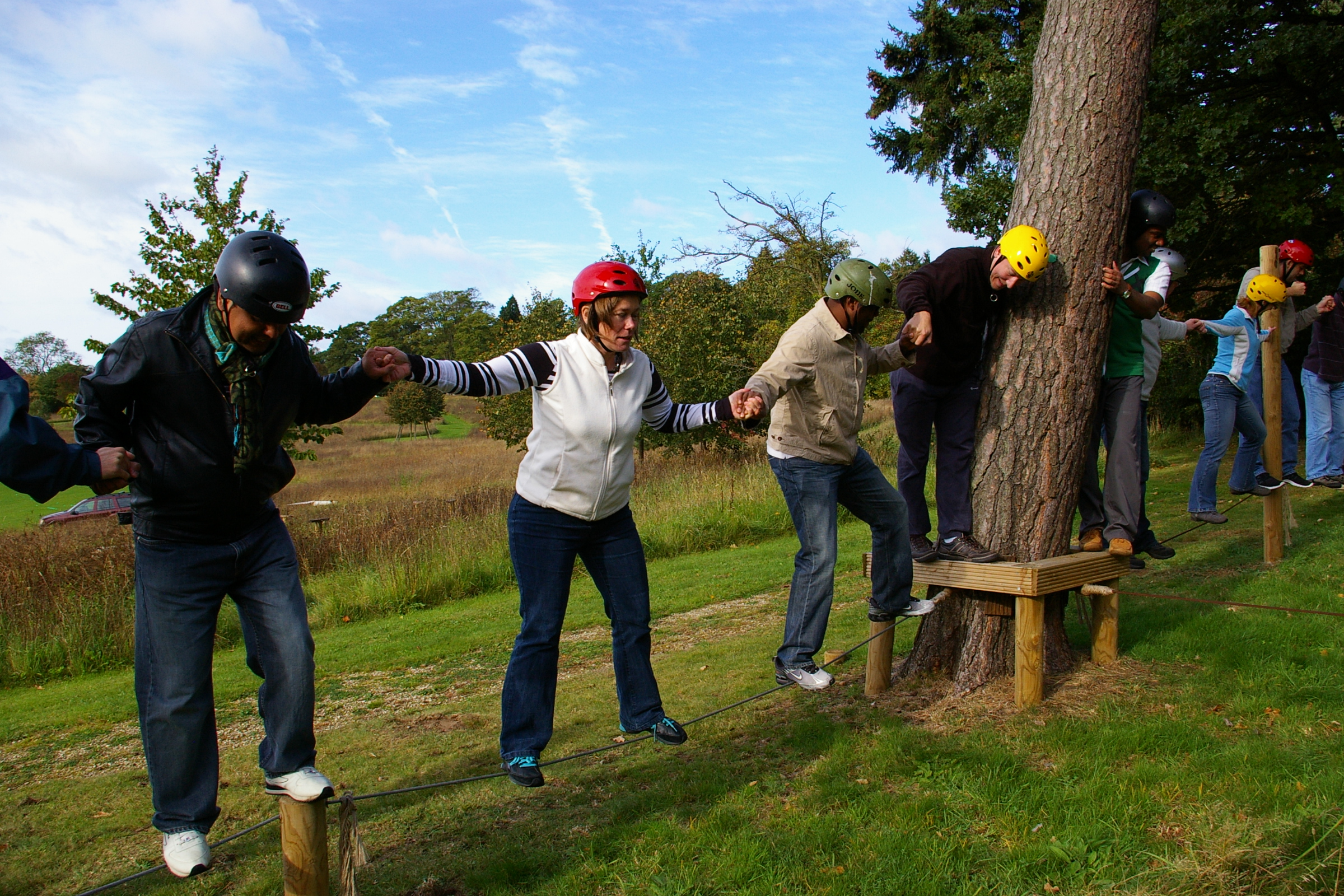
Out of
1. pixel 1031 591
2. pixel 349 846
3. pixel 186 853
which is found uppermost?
pixel 1031 591

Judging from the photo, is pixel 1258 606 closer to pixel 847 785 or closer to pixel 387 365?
pixel 847 785

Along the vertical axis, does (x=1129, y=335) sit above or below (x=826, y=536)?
above

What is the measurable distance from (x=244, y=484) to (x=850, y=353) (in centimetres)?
319

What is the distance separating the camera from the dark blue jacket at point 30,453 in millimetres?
2871

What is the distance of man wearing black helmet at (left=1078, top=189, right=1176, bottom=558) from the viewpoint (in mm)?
5984

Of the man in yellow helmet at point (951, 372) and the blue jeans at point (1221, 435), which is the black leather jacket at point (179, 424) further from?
the blue jeans at point (1221, 435)

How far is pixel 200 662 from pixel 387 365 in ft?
4.44

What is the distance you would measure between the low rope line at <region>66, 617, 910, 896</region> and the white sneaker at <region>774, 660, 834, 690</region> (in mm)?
48

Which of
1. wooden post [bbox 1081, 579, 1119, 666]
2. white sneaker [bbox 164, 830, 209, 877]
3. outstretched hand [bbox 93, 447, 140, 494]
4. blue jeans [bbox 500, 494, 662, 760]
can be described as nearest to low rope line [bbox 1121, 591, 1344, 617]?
wooden post [bbox 1081, 579, 1119, 666]

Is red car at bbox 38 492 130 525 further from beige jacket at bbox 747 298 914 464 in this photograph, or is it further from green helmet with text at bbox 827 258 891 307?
green helmet with text at bbox 827 258 891 307

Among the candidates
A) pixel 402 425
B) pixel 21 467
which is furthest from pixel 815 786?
pixel 402 425

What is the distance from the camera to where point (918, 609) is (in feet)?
18.2

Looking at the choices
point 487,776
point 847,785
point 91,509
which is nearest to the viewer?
point 487,776

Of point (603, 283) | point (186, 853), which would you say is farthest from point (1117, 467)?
point (186, 853)
